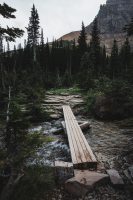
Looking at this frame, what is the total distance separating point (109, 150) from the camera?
839 cm

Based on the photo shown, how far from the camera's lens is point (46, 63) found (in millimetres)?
50938

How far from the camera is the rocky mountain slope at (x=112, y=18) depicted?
141663 millimetres

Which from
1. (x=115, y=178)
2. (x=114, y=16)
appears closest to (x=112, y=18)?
(x=114, y=16)

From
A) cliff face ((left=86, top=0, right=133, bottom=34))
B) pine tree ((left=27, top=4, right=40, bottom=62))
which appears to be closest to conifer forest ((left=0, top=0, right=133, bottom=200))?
pine tree ((left=27, top=4, right=40, bottom=62))

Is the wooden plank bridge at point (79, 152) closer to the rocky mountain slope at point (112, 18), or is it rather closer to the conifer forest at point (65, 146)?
the conifer forest at point (65, 146)

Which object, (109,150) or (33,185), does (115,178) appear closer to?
(33,185)

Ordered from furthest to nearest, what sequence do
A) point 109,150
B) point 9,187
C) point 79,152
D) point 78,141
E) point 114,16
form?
point 114,16 → point 109,150 → point 78,141 → point 79,152 → point 9,187

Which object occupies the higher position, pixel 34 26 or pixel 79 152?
pixel 34 26

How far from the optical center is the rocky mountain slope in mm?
141663

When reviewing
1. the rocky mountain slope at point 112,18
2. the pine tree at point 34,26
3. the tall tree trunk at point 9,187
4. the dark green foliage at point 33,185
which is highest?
the rocky mountain slope at point 112,18

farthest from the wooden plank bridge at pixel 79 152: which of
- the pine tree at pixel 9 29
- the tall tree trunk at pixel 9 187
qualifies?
the pine tree at pixel 9 29

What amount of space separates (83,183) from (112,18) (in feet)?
534

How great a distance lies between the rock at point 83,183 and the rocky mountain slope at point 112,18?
132 m

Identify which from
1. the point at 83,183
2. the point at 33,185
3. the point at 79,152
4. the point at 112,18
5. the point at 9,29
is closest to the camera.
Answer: the point at 33,185
